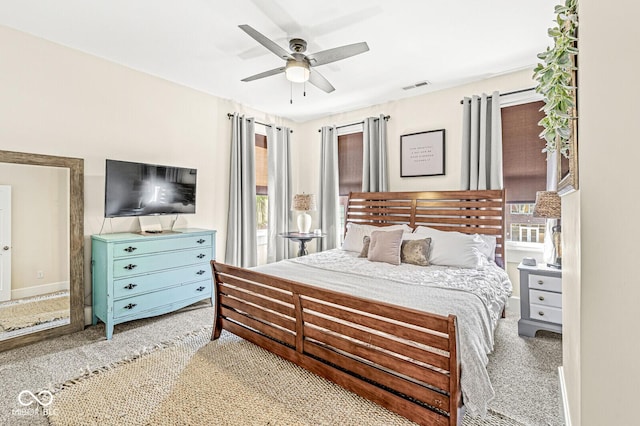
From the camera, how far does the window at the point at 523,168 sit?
11.2 feet

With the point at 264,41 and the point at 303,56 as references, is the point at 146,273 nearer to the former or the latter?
the point at 264,41

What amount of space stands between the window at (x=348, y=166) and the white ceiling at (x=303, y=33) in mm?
1256

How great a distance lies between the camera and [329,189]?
5.08m

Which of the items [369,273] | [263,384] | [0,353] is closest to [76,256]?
[0,353]

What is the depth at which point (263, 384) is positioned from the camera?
2102 millimetres

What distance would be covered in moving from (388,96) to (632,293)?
4.11m

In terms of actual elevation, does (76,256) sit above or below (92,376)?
above

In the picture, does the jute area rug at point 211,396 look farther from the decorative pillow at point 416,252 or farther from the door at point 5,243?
the decorative pillow at point 416,252


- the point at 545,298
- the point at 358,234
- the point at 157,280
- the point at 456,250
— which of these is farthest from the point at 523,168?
the point at 157,280

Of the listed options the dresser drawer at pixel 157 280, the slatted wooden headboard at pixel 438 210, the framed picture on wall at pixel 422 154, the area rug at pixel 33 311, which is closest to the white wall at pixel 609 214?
the slatted wooden headboard at pixel 438 210

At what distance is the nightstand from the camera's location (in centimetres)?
274

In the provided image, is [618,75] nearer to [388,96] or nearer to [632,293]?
[632,293]

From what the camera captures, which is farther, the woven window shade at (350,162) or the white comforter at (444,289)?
the woven window shade at (350,162)

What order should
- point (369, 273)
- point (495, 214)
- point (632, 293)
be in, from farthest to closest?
point (495, 214) → point (369, 273) → point (632, 293)
